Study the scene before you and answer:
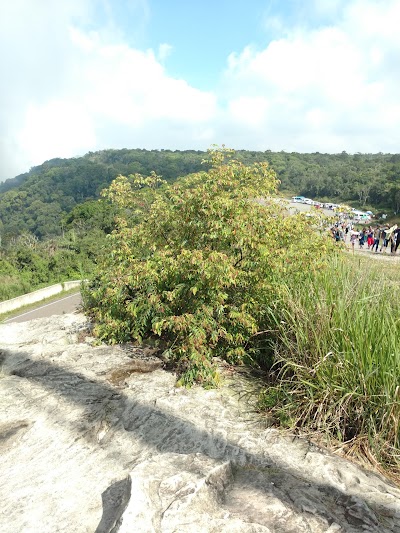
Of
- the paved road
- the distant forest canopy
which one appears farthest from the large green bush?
the distant forest canopy

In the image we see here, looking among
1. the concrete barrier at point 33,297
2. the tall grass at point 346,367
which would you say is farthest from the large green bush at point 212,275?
the concrete barrier at point 33,297

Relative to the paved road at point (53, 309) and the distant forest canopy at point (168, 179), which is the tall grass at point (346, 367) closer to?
the paved road at point (53, 309)

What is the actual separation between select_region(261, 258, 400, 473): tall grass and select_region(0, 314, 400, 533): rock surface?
1.10ft

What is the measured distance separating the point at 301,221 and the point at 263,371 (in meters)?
2.29

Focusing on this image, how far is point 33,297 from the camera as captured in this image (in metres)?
25.2

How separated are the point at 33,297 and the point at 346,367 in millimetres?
24660

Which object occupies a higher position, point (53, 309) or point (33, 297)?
point (33, 297)

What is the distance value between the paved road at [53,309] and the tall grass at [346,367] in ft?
59.0

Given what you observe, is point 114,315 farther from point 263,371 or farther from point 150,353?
Result: point 263,371

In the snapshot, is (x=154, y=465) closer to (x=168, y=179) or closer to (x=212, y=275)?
(x=212, y=275)

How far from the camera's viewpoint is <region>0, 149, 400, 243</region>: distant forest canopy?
65.9 metres

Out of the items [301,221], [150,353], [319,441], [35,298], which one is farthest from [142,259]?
[35,298]

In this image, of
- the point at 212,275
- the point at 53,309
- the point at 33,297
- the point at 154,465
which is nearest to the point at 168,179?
the point at 33,297

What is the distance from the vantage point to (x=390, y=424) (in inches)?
136
